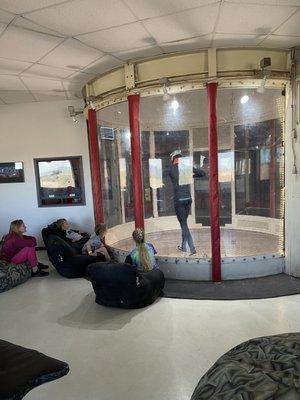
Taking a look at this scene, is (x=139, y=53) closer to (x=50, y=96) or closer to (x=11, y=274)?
(x=50, y=96)

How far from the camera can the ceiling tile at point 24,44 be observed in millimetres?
3242

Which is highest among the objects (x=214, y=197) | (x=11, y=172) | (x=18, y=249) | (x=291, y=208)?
(x=11, y=172)

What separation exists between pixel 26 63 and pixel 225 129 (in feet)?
11.0

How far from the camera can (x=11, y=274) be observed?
4.47 metres

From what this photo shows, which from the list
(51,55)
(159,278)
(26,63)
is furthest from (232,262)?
(26,63)

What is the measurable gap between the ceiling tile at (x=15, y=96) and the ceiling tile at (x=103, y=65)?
172 cm

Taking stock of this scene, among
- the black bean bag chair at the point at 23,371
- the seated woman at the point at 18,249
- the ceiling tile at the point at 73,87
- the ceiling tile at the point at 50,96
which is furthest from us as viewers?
the ceiling tile at the point at 50,96

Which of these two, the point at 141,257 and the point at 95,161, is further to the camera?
the point at 95,161

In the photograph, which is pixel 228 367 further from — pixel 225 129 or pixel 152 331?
pixel 225 129

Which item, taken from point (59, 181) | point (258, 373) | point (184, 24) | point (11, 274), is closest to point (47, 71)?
point (184, 24)

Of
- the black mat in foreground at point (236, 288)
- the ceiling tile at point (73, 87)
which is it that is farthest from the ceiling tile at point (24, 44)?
the black mat in foreground at point (236, 288)

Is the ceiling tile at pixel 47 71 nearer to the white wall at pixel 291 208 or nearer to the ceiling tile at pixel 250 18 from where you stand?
the ceiling tile at pixel 250 18

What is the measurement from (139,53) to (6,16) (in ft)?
5.53

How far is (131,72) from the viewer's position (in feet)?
14.3
